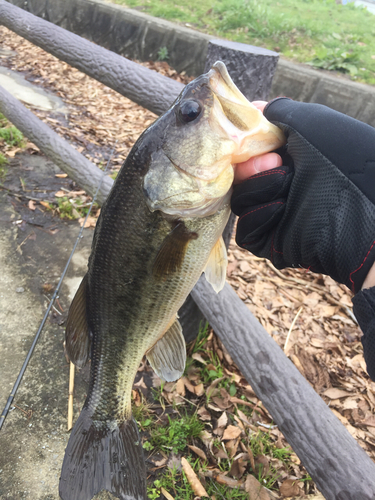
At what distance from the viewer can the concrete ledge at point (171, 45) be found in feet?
18.4

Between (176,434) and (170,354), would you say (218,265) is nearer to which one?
(170,354)

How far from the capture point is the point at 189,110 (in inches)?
53.9

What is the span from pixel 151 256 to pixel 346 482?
1361 mm

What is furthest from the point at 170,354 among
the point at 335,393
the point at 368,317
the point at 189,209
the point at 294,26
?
the point at 294,26

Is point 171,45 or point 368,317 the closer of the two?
point 368,317

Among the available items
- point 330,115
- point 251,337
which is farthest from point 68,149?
point 330,115

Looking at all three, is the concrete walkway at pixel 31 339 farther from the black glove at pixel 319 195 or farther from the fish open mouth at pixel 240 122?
the fish open mouth at pixel 240 122

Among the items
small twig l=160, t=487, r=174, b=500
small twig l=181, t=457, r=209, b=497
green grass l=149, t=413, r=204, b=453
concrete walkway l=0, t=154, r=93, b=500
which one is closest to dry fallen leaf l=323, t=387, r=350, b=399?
green grass l=149, t=413, r=204, b=453

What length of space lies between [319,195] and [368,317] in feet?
1.48

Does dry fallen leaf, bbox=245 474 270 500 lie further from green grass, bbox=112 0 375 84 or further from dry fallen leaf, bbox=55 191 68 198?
green grass, bbox=112 0 375 84

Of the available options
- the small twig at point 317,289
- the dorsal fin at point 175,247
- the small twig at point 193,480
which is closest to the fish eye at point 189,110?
the dorsal fin at point 175,247

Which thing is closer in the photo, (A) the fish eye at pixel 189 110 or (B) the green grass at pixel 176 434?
(A) the fish eye at pixel 189 110

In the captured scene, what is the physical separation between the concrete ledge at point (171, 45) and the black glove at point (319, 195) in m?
5.03

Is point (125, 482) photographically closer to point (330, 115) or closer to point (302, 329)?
point (330, 115)
